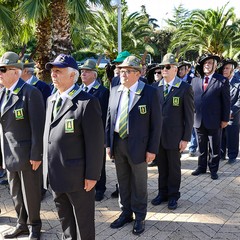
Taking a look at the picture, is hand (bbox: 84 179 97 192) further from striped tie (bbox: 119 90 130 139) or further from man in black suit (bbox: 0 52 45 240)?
striped tie (bbox: 119 90 130 139)

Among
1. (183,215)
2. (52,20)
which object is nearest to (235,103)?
(183,215)

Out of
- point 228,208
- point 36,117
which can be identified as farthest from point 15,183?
point 228,208

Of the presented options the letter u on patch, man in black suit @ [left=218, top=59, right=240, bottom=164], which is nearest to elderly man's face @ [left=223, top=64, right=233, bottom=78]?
man in black suit @ [left=218, top=59, right=240, bottom=164]

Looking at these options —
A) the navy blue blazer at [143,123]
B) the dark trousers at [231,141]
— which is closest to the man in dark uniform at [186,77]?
the dark trousers at [231,141]

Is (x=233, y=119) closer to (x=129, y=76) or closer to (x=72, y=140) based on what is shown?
(x=129, y=76)

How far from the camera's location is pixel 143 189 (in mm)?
3811

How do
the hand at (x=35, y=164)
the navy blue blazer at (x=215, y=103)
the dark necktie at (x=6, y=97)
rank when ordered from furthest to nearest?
the navy blue blazer at (x=215, y=103)
the dark necktie at (x=6, y=97)
the hand at (x=35, y=164)

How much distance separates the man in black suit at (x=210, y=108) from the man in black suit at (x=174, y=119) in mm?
1300

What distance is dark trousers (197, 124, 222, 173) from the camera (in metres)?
5.73

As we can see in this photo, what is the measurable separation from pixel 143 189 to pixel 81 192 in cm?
106

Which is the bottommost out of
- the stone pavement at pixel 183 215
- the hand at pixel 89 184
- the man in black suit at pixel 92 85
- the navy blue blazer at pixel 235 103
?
the stone pavement at pixel 183 215

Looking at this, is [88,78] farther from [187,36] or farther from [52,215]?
[187,36]

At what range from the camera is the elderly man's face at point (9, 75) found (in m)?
3.45

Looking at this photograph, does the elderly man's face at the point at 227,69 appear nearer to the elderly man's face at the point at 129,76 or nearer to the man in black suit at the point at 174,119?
the man in black suit at the point at 174,119
